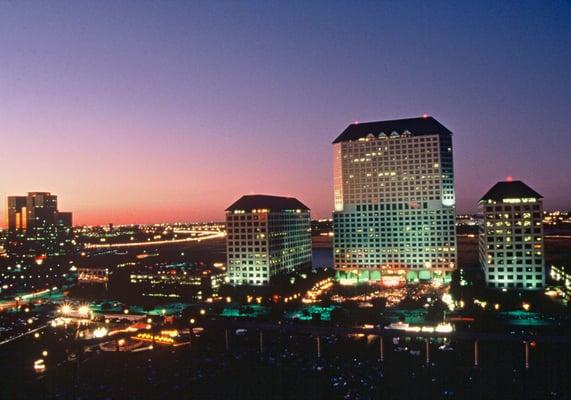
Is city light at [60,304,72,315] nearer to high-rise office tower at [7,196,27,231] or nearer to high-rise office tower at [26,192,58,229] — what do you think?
high-rise office tower at [26,192,58,229]

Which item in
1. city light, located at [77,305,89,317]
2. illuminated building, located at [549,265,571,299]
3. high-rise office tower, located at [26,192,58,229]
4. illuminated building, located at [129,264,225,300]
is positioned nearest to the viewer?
city light, located at [77,305,89,317]

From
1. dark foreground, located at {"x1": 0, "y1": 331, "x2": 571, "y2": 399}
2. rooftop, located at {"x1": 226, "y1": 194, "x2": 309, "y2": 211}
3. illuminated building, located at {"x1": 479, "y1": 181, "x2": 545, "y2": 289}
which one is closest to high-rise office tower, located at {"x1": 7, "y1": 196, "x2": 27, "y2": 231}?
rooftop, located at {"x1": 226, "y1": 194, "x2": 309, "y2": 211}

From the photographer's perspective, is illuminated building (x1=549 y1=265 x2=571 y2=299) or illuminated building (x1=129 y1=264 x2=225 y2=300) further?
illuminated building (x1=129 y1=264 x2=225 y2=300)

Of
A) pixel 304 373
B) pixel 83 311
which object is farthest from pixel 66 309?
pixel 304 373

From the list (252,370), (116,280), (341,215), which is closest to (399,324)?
(252,370)

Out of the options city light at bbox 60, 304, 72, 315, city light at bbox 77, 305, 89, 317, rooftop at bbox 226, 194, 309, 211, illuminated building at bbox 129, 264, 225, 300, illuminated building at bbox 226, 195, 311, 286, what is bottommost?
city light at bbox 60, 304, 72, 315

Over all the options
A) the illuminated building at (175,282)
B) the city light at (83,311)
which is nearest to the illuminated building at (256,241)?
the illuminated building at (175,282)
